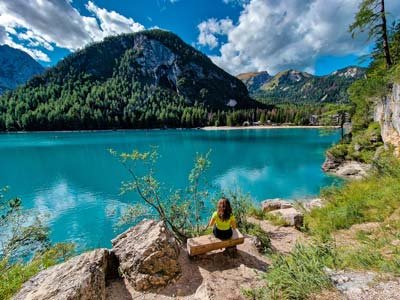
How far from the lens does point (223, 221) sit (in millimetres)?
6070

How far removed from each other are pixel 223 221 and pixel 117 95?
515 ft

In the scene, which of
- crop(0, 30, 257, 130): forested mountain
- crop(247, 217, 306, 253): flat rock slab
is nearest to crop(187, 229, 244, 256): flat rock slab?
crop(247, 217, 306, 253): flat rock slab

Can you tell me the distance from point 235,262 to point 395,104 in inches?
462

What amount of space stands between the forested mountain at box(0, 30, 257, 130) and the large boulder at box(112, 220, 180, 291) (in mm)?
118930

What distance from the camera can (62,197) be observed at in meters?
23.2

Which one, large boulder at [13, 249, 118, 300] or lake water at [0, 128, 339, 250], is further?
lake water at [0, 128, 339, 250]

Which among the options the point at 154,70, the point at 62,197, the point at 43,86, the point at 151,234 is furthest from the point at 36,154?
the point at 154,70

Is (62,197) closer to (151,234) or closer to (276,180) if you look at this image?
(151,234)

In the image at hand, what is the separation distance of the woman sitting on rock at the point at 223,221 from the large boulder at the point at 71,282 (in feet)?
9.66

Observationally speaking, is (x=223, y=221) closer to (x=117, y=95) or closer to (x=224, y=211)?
(x=224, y=211)

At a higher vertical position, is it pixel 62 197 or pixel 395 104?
pixel 395 104

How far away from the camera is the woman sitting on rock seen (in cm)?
605

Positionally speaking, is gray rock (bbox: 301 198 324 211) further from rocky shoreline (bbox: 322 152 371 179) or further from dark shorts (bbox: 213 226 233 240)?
rocky shoreline (bbox: 322 152 371 179)

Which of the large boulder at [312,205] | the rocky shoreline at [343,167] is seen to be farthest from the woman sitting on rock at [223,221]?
the rocky shoreline at [343,167]
